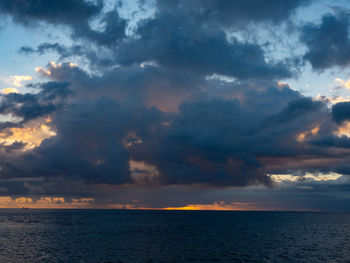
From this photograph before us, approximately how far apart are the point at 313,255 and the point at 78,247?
199ft

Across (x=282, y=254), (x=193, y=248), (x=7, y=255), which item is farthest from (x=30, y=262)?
(x=282, y=254)

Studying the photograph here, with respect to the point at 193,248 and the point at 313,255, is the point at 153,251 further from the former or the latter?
the point at 313,255

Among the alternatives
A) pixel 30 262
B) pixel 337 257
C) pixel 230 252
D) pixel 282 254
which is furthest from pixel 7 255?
pixel 337 257

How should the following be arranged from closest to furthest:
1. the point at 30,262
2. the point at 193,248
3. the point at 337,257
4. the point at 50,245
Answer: the point at 30,262 → the point at 337,257 → the point at 193,248 → the point at 50,245

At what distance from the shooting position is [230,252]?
79812 millimetres

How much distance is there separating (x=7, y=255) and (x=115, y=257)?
25.8 m

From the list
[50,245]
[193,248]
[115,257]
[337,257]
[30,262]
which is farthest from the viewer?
[50,245]

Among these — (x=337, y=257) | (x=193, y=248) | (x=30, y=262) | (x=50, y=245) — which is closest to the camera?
(x=30, y=262)

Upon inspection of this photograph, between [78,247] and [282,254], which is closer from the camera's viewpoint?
[282,254]

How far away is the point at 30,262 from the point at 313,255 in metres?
64.9

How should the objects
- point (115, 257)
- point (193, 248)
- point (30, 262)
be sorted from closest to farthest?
1. point (30, 262)
2. point (115, 257)
3. point (193, 248)

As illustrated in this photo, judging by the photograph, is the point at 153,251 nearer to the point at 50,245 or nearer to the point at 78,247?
the point at 78,247

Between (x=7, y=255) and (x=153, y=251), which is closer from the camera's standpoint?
(x=7, y=255)

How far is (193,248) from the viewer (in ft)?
281
